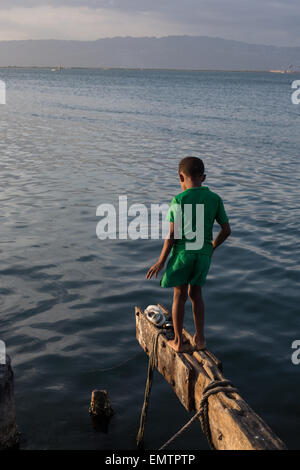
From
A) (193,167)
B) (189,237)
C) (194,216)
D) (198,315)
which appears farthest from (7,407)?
(193,167)

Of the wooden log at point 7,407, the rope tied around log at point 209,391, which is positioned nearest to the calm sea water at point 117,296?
the wooden log at point 7,407

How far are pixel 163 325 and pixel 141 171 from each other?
1487 centimetres

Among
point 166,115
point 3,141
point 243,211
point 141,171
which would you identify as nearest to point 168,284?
point 243,211

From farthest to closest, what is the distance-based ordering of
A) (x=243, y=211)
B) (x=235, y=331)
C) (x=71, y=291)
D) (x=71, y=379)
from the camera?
(x=243, y=211), (x=71, y=291), (x=235, y=331), (x=71, y=379)

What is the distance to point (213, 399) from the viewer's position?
4.40 m

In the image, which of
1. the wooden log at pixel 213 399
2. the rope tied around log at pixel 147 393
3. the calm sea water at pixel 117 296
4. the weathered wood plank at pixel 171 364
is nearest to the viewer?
the wooden log at pixel 213 399

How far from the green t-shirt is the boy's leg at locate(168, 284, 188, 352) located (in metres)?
0.46

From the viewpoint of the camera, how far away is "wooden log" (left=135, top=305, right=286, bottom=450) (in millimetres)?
3799

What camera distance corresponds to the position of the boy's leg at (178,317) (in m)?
5.22

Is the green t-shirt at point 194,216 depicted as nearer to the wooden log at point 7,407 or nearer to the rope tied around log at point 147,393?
the rope tied around log at point 147,393

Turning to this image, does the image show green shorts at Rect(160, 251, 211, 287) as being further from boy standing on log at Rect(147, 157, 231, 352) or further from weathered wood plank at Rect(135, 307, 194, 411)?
weathered wood plank at Rect(135, 307, 194, 411)

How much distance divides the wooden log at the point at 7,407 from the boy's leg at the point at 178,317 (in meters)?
1.67
